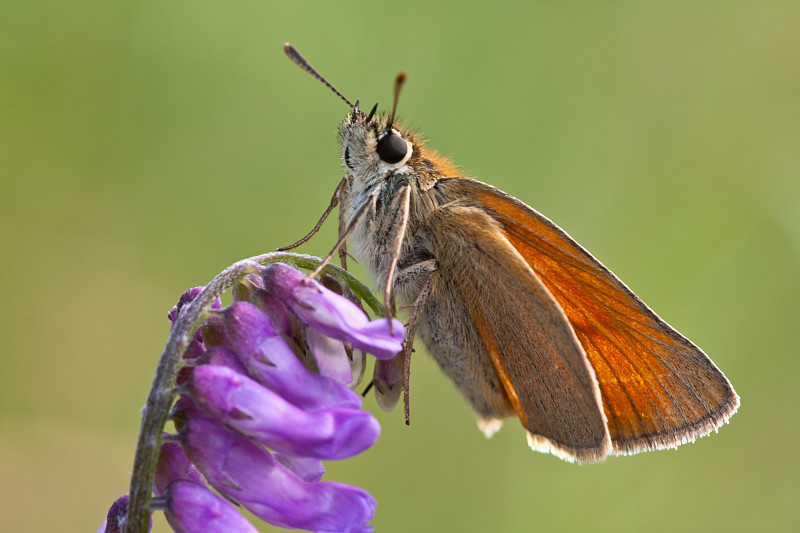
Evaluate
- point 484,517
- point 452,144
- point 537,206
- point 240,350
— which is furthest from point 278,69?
point 240,350

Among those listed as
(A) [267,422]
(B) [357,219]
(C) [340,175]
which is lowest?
(A) [267,422]

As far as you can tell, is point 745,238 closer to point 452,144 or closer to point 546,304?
point 452,144

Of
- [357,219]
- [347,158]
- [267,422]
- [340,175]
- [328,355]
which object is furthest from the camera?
[340,175]

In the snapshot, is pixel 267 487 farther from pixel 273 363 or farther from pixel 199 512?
pixel 273 363

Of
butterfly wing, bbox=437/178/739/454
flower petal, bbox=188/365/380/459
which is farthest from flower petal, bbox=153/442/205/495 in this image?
butterfly wing, bbox=437/178/739/454

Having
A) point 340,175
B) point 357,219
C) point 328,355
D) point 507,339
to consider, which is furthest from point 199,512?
point 340,175

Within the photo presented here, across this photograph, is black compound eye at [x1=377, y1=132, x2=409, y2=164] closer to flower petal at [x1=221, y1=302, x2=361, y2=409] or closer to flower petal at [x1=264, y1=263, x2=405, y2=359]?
flower petal at [x1=264, y1=263, x2=405, y2=359]
